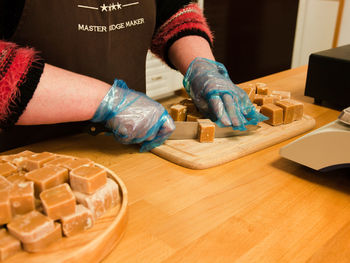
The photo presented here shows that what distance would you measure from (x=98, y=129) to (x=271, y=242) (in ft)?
2.05

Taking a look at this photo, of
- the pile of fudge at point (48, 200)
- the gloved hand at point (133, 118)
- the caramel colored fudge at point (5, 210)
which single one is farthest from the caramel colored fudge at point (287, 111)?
the caramel colored fudge at point (5, 210)

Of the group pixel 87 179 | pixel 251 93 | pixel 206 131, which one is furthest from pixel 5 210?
pixel 251 93

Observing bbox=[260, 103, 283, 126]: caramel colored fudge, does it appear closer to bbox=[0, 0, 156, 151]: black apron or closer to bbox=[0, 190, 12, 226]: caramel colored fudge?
bbox=[0, 0, 156, 151]: black apron

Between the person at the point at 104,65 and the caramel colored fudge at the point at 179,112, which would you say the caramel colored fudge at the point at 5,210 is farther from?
the caramel colored fudge at the point at 179,112

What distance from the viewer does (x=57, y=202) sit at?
67cm

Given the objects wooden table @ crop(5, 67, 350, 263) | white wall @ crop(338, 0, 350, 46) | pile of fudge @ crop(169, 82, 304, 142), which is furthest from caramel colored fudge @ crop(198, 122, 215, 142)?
white wall @ crop(338, 0, 350, 46)

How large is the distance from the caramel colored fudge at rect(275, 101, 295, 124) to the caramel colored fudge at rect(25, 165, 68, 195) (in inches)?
32.9

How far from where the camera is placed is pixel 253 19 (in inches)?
145

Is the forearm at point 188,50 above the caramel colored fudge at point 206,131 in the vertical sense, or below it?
above

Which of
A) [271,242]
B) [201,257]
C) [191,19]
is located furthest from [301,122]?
[201,257]

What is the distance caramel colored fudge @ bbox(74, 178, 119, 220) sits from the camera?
72cm

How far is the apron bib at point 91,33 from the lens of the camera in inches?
43.3

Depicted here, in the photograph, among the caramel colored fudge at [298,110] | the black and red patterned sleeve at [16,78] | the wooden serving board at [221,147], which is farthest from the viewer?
the caramel colored fudge at [298,110]

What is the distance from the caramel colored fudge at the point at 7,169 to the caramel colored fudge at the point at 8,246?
0.18 metres
